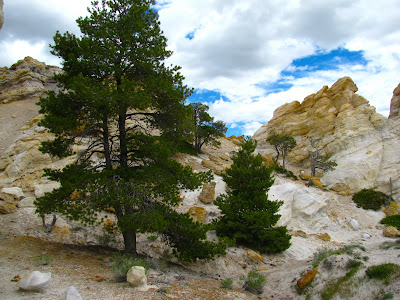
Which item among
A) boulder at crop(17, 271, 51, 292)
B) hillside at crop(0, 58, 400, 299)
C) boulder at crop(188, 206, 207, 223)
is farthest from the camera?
boulder at crop(188, 206, 207, 223)

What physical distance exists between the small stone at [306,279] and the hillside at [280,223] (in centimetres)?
14

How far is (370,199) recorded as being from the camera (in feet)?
83.2

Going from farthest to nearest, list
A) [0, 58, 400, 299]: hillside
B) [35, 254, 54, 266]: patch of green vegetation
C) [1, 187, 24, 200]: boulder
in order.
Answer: [1, 187, 24, 200]: boulder
[35, 254, 54, 266]: patch of green vegetation
[0, 58, 400, 299]: hillside

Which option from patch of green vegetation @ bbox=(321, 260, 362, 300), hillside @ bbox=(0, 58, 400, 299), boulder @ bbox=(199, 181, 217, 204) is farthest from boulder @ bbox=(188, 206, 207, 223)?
patch of green vegetation @ bbox=(321, 260, 362, 300)

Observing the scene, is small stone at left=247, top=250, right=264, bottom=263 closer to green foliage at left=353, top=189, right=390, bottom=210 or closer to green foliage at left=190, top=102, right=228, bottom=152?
green foliage at left=353, top=189, right=390, bottom=210

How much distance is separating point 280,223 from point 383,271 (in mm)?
12305

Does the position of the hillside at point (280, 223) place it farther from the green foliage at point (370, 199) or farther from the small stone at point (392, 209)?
the green foliage at point (370, 199)

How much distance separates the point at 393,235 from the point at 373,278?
15651 millimetres

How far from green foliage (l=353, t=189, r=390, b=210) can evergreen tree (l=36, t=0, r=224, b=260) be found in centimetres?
2102

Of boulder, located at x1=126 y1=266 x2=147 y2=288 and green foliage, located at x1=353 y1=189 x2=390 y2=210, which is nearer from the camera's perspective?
boulder, located at x1=126 y1=266 x2=147 y2=288

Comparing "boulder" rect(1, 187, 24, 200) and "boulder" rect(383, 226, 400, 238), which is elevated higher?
"boulder" rect(1, 187, 24, 200)

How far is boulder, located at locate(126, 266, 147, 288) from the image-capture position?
20.9 feet

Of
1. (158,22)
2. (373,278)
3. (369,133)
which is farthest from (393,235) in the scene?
(158,22)

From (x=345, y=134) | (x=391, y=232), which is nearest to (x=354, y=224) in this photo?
(x=391, y=232)
